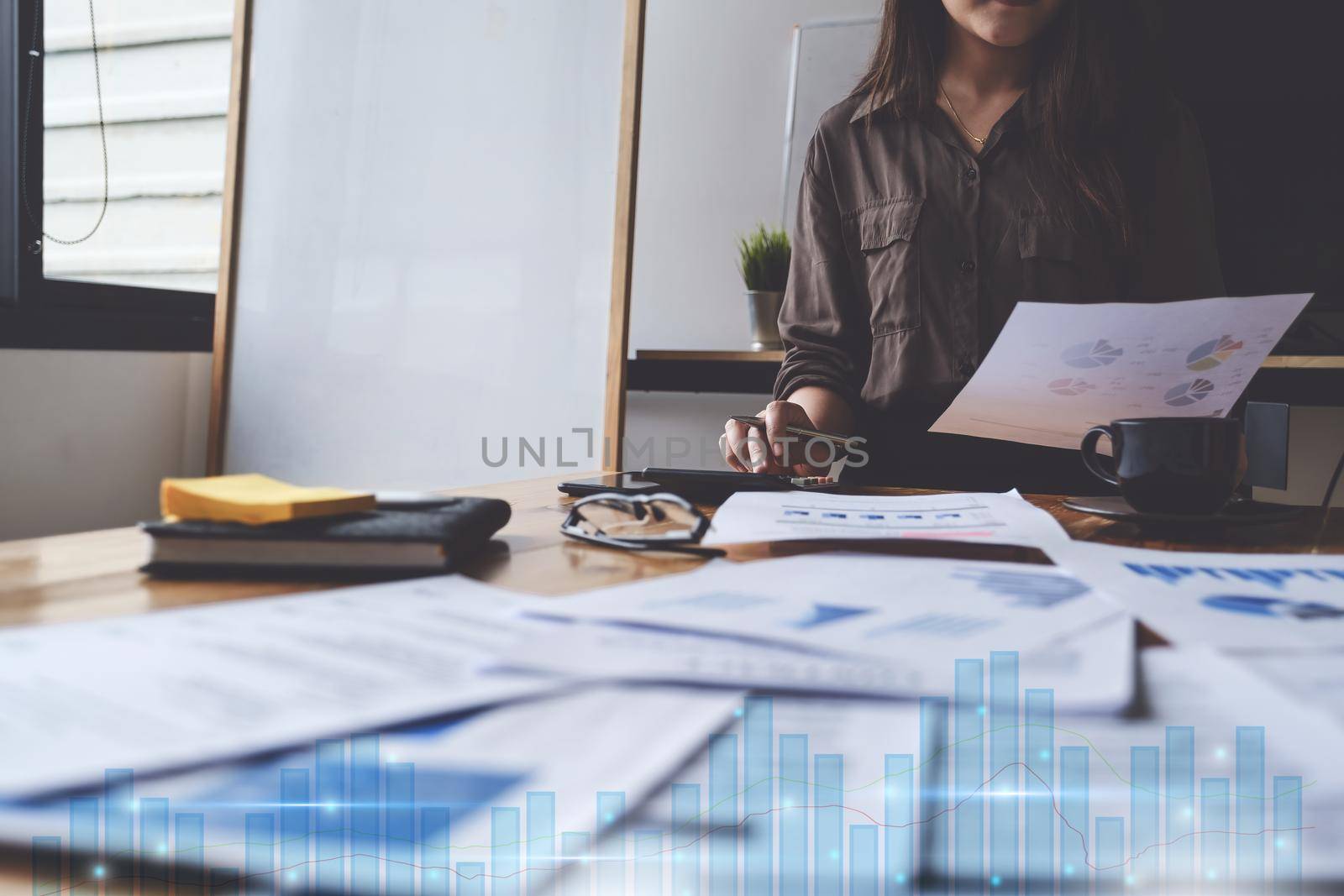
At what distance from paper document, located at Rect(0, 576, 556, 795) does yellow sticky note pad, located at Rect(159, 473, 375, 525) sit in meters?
0.09

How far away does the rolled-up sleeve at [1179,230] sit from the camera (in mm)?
1255

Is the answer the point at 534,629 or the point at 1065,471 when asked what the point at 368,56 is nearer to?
the point at 1065,471

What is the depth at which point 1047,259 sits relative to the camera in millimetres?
1267

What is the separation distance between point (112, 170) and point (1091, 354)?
205cm

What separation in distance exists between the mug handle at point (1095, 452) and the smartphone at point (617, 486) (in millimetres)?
329

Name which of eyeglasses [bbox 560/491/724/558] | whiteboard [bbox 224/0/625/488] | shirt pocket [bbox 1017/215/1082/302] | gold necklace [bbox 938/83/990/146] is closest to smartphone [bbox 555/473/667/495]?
eyeglasses [bbox 560/491/724/558]

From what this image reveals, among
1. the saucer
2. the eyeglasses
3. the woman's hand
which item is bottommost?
the eyeglasses

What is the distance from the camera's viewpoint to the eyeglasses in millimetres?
560
